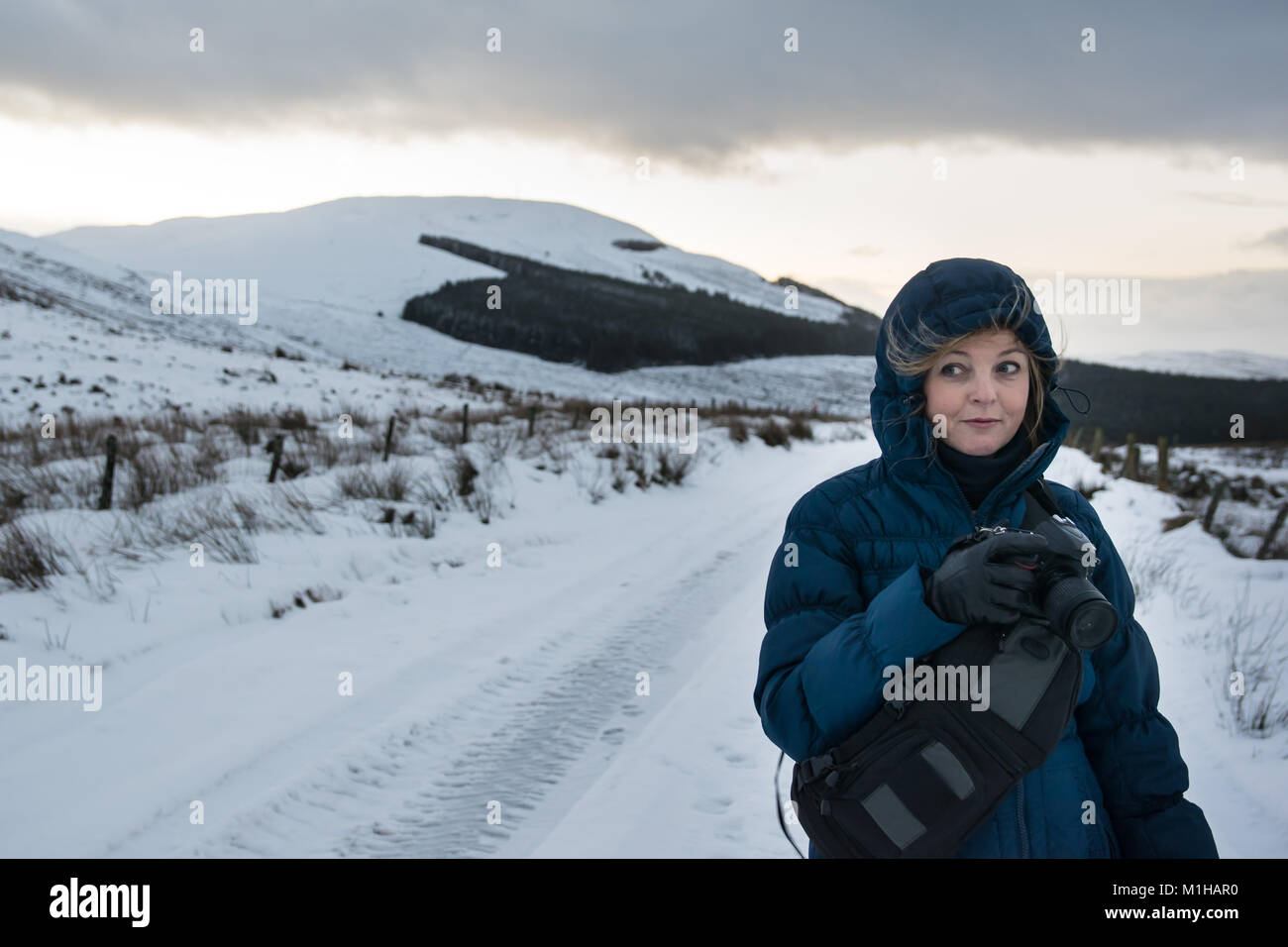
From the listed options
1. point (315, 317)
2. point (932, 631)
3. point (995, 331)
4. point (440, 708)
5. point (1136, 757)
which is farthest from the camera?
point (315, 317)

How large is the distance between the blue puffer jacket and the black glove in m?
0.05

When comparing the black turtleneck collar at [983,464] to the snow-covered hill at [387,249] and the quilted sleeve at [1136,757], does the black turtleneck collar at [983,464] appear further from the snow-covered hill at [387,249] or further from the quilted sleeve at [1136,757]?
the snow-covered hill at [387,249]

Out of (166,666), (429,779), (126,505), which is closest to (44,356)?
(126,505)

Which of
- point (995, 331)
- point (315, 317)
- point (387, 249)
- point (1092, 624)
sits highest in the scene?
point (387, 249)

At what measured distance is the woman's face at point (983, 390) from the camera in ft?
5.98

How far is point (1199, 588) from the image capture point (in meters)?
6.68

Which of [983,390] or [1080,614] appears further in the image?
[983,390]

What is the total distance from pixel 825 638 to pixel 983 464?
0.63m

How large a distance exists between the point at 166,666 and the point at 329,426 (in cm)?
1101

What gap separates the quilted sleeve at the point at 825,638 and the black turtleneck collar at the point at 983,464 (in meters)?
0.34

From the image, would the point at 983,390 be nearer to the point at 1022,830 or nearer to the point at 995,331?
the point at 995,331

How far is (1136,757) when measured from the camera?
5.64ft

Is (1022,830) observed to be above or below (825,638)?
below

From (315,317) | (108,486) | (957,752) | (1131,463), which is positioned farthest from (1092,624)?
(315,317)
